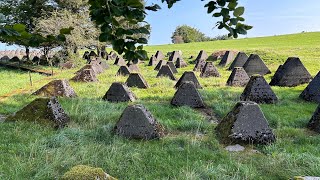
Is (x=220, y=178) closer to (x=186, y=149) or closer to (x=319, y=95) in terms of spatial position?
(x=186, y=149)

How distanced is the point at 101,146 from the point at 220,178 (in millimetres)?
2395

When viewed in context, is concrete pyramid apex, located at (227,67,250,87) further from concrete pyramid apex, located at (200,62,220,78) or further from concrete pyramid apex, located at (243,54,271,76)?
concrete pyramid apex, located at (243,54,271,76)

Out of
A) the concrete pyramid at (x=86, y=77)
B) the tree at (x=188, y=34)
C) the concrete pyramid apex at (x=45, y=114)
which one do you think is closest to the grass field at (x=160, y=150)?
the concrete pyramid apex at (x=45, y=114)

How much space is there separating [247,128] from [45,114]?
4.67m

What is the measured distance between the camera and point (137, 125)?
305 inches

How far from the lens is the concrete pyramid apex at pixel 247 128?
297 inches

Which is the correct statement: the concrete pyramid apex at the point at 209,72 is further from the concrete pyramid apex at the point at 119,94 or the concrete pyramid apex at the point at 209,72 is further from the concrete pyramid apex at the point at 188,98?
the concrete pyramid apex at the point at 188,98

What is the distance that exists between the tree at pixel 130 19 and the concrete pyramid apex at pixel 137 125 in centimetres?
510

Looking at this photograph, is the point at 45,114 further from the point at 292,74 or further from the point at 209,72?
the point at 209,72

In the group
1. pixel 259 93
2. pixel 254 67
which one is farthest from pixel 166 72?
pixel 259 93

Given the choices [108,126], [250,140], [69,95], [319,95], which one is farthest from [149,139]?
[319,95]

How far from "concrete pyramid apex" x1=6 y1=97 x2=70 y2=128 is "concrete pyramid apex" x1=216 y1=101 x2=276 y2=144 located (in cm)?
375

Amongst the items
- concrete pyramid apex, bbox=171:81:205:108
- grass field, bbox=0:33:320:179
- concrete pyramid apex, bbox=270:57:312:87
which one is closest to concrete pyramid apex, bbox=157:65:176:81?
concrete pyramid apex, bbox=270:57:312:87

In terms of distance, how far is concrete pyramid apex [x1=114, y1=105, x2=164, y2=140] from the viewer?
25.2ft
